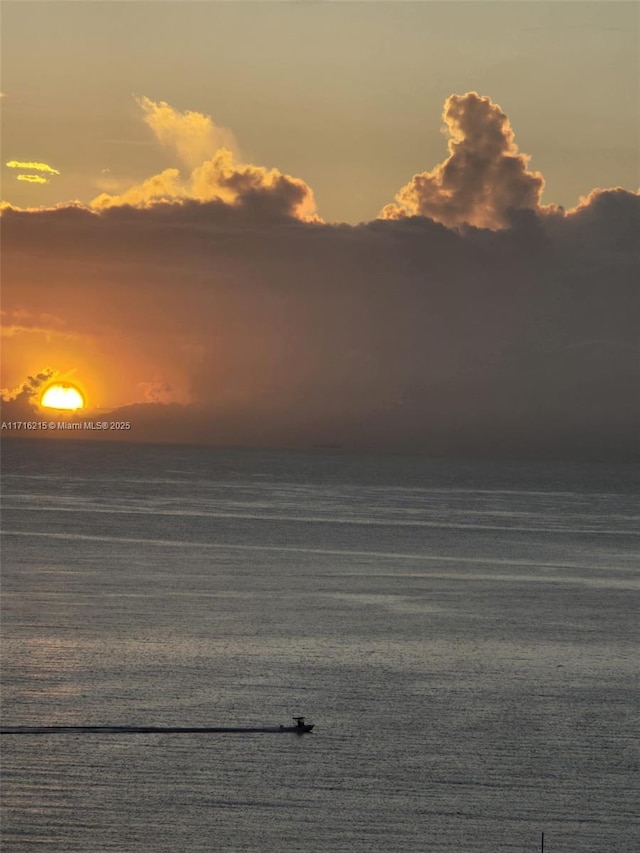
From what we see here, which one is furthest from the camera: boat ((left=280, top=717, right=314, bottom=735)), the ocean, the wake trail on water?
boat ((left=280, top=717, right=314, bottom=735))

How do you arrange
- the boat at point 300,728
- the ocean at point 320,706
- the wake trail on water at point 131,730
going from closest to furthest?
the ocean at point 320,706 < the wake trail on water at point 131,730 < the boat at point 300,728

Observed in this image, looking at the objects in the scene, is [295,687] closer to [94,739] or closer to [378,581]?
[94,739]

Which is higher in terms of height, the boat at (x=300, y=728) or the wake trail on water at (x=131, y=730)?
the boat at (x=300, y=728)

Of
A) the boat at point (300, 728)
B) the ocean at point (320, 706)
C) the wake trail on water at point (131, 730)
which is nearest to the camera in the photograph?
the ocean at point (320, 706)

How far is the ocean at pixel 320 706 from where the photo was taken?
42250 mm

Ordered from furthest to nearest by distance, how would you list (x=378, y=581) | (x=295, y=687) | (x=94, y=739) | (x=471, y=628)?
(x=378, y=581)
(x=471, y=628)
(x=295, y=687)
(x=94, y=739)

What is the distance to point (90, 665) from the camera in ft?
209

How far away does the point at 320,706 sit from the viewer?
56.2 m

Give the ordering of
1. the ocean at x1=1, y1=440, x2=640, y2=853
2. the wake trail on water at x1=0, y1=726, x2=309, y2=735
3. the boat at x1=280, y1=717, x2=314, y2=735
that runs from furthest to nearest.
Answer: the boat at x1=280, y1=717, x2=314, y2=735 < the wake trail on water at x1=0, y1=726, x2=309, y2=735 < the ocean at x1=1, y1=440, x2=640, y2=853

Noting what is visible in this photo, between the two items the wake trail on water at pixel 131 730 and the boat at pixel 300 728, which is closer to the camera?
the wake trail on water at pixel 131 730

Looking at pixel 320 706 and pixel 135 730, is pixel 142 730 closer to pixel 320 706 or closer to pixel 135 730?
pixel 135 730

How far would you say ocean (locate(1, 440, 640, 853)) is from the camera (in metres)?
42.2

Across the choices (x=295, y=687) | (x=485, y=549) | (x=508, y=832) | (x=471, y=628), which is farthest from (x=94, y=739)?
(x=485, y=549)

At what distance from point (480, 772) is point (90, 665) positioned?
80.7 ft
